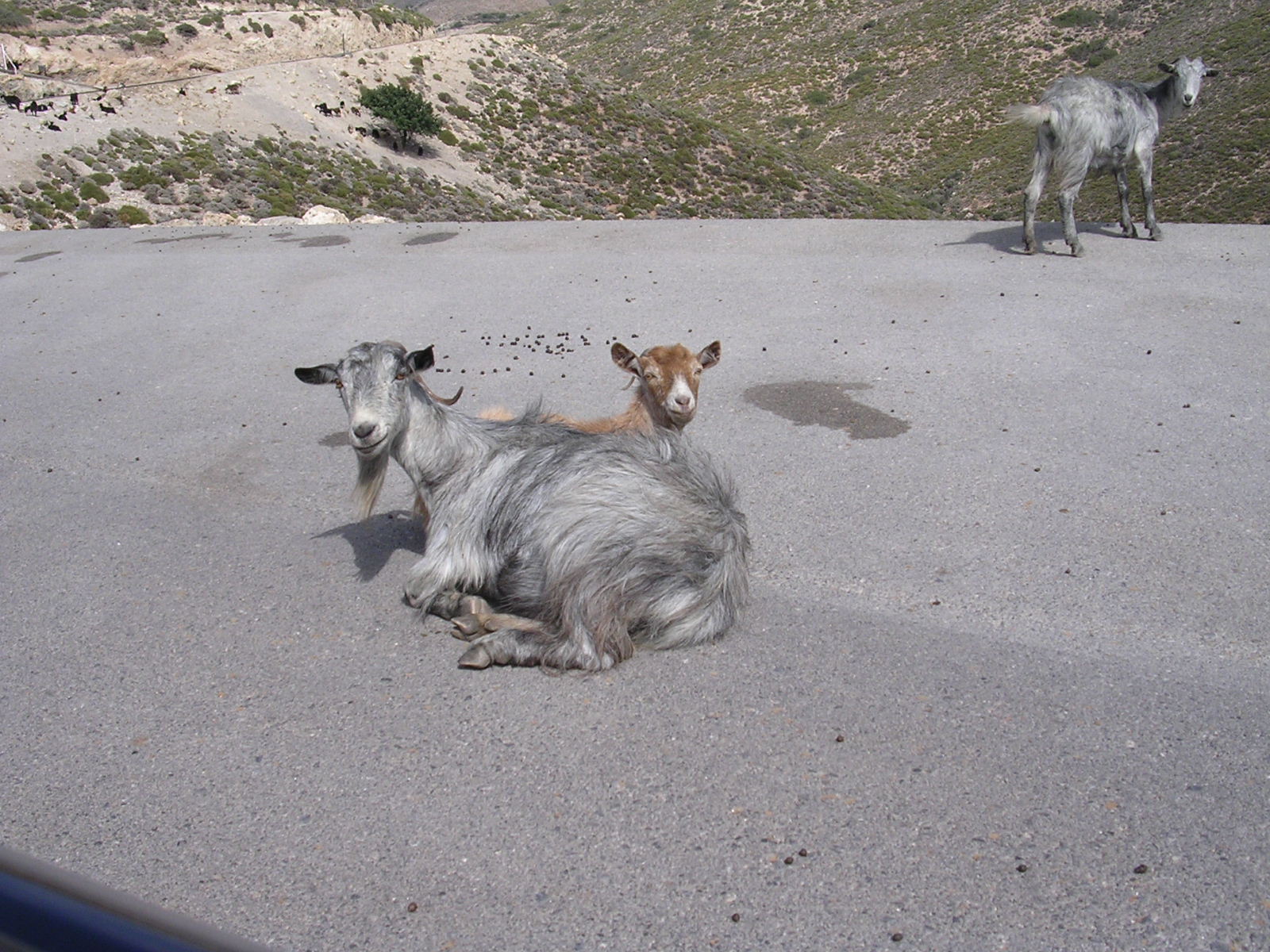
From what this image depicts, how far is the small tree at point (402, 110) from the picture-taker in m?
41.5

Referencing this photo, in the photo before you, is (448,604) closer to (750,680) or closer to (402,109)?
(750,680)

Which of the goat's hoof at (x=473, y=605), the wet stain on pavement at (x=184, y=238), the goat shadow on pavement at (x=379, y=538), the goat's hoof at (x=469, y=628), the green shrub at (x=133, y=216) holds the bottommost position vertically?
the green shrub at (x=133, y=216)

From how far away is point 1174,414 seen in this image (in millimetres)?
7664

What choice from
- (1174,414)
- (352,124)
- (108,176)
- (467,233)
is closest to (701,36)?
(352,124)

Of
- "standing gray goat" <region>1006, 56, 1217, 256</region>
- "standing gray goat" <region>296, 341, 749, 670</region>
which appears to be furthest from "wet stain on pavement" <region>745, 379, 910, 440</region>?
"standing gray goat" <region>1006, 56, 1217, 256</region>

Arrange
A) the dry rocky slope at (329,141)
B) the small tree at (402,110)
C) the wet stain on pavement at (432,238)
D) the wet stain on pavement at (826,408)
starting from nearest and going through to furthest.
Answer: the wet stain on pavement at (826,408) → the wet stain on pavement at (432,238) → the dry rocky slope at (329,141) → the small tree at (402,110)

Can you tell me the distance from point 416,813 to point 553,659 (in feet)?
3.49

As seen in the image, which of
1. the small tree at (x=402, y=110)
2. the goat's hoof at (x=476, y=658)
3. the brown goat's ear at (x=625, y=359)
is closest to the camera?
the goat's hoof at (x=476, y=658)

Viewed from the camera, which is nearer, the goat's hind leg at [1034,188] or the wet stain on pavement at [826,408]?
the wet stain on pavement at [826,408]

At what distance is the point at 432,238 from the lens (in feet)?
53.0

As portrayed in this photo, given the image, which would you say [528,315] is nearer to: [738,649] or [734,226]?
[734,226]

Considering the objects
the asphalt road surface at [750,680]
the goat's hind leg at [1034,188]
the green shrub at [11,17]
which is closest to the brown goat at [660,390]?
the asphalt road surface at [750,680]

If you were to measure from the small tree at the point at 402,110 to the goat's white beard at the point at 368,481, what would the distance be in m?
39.0

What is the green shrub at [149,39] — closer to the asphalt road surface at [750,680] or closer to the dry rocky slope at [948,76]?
the dry rocky slope at [948,76]
